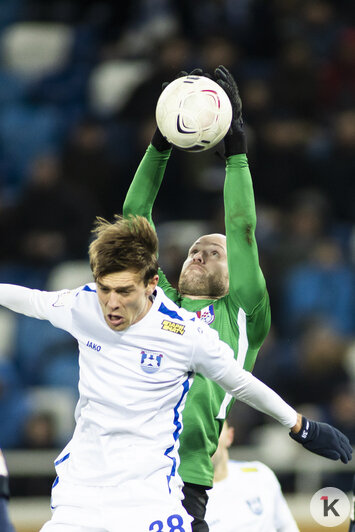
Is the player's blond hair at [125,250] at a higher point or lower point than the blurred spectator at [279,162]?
lower

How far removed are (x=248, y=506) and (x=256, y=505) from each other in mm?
41

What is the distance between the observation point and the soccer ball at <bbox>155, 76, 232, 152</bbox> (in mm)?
4410

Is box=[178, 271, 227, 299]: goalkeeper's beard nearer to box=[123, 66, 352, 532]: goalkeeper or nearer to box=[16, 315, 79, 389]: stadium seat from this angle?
box=[123, 66, 352, 532]: goalkeeper

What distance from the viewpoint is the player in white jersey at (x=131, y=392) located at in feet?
12.3

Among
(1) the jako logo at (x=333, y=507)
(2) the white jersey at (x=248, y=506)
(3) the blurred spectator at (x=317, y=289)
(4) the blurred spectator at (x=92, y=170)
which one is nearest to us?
(1) the jako logo at (x=333, y=507)

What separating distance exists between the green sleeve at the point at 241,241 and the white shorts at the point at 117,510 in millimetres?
981

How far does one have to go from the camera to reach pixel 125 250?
382cm

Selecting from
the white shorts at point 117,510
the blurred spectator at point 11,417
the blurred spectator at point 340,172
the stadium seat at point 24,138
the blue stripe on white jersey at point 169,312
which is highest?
the stadium seat at point 24,138

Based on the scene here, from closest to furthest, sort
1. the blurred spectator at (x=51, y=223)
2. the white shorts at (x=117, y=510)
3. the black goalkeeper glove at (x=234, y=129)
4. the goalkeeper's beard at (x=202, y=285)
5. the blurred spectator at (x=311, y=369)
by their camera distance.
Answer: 1. the white shorts at (x=117, y=510)
2. the black goalkeeper glove at (x=234, y=129)
3. the goalkeeper's beard at (x=202, y=285)
4. the blurred spectator at (x=311, y=369)
5. the blurred spectator at (x=51, y=223)

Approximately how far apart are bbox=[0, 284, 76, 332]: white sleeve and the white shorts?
616mm

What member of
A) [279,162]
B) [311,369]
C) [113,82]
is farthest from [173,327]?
[113,82]

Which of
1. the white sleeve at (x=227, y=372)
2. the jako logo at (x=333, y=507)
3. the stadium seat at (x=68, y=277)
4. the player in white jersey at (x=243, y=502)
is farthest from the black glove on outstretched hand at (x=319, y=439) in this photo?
the stadium seat at (x=68, y=277)

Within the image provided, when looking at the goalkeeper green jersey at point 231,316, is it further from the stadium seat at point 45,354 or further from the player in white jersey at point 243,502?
the stadium seat at point 45,354

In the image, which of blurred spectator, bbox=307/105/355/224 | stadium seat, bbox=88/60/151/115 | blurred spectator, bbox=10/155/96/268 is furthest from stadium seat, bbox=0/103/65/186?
blurred spectator, bbox=307/105/355/224
